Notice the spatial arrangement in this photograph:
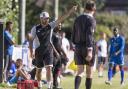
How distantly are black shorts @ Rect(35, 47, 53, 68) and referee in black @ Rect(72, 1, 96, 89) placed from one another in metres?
1.37

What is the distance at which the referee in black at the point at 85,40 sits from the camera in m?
15.5

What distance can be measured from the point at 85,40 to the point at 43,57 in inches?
73.5

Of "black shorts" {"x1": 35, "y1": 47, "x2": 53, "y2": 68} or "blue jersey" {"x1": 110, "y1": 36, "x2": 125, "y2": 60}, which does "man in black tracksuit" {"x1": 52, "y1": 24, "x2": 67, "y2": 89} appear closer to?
"black shorts" {"x1": 35, "y1": 47, "x2": 53, "y2": 68}

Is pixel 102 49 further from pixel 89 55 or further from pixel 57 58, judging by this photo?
pixel 89 55

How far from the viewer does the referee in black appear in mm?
15500

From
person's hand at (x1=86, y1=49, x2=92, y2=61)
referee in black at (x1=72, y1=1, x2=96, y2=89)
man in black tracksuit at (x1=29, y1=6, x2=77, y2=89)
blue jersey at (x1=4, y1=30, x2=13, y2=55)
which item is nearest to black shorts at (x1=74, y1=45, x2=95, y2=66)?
referee in black at (x1=72, y1=1, x2=96, y2=89)

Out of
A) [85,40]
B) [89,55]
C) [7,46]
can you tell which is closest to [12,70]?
[7,46]

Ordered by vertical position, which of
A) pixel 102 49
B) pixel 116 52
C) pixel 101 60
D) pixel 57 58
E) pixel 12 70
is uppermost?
pixel 102 49

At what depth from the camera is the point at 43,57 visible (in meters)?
17.1

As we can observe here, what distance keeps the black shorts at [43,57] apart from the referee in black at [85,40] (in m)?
1.37

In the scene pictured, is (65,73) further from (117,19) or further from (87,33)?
(117,19)

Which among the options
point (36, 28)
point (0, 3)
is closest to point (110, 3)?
point (0, 3)

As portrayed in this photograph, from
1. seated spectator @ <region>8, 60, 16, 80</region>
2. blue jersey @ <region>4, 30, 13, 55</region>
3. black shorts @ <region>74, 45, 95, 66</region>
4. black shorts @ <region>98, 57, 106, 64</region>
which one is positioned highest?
blue jersey @ <region>4, 30, 13, 55</region>

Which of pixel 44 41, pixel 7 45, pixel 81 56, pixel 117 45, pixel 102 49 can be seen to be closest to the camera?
pixel 81 56
